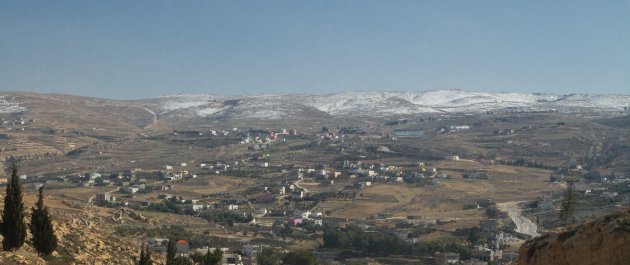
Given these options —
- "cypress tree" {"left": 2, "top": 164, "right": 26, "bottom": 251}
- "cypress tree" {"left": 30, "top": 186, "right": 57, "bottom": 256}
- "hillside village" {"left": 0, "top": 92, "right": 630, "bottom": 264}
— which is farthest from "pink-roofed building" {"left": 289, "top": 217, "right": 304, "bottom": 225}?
"cypress tree" {"left": 2, "top": 164, "right": 26, "bottom": 251}

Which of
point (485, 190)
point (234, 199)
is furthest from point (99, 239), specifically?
point (485, 190)

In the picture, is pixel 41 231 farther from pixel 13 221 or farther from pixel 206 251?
pixel 206 251

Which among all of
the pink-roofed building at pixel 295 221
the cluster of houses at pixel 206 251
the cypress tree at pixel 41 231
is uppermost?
the cypress tree at pixel 41 231

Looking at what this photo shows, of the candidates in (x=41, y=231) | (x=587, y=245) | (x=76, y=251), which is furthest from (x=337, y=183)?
(x=587, y=245)

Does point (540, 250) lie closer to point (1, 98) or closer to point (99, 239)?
point (99, 239)

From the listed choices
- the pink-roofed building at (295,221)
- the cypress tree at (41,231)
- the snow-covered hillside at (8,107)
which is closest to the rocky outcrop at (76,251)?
the cypress tree at (41,231)

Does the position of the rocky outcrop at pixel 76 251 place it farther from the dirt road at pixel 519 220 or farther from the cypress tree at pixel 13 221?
the dirt road at pixel 519 220
